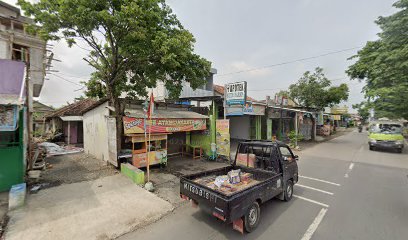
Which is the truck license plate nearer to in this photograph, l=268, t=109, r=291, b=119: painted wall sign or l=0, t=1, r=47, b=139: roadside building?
l=0, t=1, r=47, b=139: roadside building

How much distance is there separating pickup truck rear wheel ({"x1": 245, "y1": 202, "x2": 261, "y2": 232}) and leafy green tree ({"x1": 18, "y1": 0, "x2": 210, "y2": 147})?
580 centimetres

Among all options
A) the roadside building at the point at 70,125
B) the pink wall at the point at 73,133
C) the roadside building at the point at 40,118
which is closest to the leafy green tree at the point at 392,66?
the roadside building at the point at 70,125

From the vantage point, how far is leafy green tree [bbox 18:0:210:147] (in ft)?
21.2

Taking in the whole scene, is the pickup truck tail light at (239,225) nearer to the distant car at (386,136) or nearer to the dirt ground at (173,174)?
the dirt ground at (173,174)

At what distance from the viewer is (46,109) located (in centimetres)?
2494

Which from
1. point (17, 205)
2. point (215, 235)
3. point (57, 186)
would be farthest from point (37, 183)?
point (215, 235)

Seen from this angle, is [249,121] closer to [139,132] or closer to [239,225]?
[139,132]

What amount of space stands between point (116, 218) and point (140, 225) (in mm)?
733

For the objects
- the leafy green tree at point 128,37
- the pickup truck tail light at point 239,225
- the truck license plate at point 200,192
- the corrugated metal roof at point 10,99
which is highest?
the leafy green tree at point 128,37

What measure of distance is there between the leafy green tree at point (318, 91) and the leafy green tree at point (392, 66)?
169 inches

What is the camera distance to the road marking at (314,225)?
3.81 metres

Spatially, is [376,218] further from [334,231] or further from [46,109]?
[46,109]

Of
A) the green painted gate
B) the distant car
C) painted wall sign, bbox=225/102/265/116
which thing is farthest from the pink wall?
the distant car

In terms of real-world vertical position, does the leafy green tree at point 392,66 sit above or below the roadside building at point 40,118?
above
